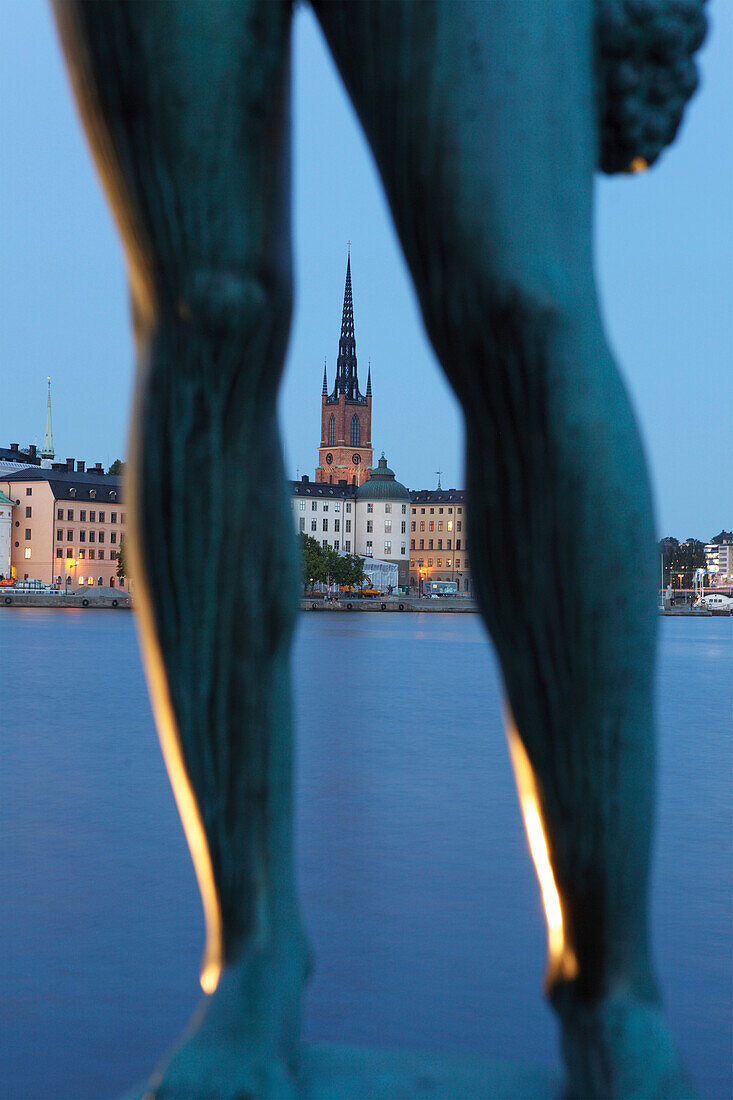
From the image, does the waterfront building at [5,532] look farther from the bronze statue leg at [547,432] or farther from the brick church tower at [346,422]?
the bronze statue leg at [547,432]

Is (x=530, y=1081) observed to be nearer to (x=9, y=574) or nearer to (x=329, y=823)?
(x=329, y=823)

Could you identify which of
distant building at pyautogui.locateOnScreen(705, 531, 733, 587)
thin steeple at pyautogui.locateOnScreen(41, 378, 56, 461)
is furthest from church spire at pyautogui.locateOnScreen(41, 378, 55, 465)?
distant building at pyautogui.locateOnScreen(705, 531, 733, 587)

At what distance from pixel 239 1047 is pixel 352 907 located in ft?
3.51

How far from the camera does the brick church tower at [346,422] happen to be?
114125mm

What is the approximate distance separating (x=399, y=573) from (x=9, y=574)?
29611 mm

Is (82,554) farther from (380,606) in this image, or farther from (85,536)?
(380,606)

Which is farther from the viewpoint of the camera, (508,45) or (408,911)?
(408,911)

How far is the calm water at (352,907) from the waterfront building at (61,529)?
74.0 metres

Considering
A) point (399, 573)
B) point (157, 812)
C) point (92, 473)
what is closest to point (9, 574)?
point (92, 473)

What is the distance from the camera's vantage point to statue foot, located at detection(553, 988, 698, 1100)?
84cm

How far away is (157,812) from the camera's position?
2.83 m

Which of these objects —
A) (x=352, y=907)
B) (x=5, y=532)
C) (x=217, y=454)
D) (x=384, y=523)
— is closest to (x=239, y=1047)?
(x=217, y=454)

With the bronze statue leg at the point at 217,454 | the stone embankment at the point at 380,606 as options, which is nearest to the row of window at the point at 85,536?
the stone embankment at the point at 380,606

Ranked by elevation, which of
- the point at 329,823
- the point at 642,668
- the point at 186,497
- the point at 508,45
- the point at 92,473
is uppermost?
the point at 92,473
